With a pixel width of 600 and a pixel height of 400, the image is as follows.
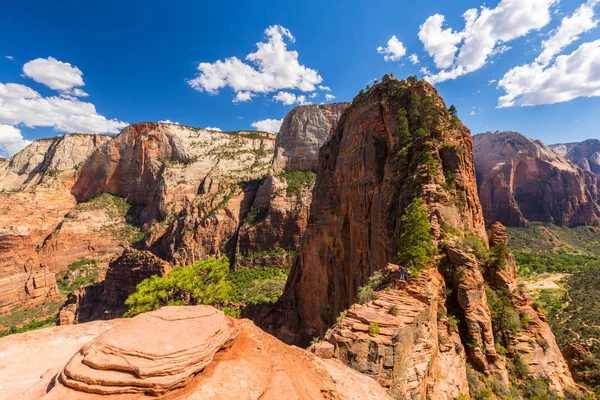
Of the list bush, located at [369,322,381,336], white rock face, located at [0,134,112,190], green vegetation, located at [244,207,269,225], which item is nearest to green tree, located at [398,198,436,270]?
bush, located at [369,322,381,336]

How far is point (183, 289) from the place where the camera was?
2853cm

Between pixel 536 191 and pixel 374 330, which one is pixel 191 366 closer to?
pixel 374 330

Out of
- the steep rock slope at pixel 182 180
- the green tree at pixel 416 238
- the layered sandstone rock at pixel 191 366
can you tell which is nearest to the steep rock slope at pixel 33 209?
the steep rock slope at pixel 182 180

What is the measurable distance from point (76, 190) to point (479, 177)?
16010 cm

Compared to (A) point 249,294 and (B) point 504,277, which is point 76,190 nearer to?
(A) point 249,294

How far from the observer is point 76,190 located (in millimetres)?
94375

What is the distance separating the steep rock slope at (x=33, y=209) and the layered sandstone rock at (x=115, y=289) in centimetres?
1163

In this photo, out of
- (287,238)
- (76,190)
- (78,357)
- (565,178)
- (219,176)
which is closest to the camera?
(78,357)

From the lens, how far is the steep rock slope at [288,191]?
6406 centimetres

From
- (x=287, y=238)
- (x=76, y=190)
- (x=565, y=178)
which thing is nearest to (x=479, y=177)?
(x=565, y=178)

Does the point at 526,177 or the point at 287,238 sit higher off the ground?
the point at 526,177

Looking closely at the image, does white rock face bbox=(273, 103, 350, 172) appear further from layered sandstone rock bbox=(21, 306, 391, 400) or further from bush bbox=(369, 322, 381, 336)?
layered sandstone rock bbox=(21, 306, 391, 400)

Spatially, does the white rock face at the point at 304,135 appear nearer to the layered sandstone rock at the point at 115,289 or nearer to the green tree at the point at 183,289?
the layered sandstone rock at the point at 115,289

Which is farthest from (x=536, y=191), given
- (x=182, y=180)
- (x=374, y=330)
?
(x=374, y=330)
